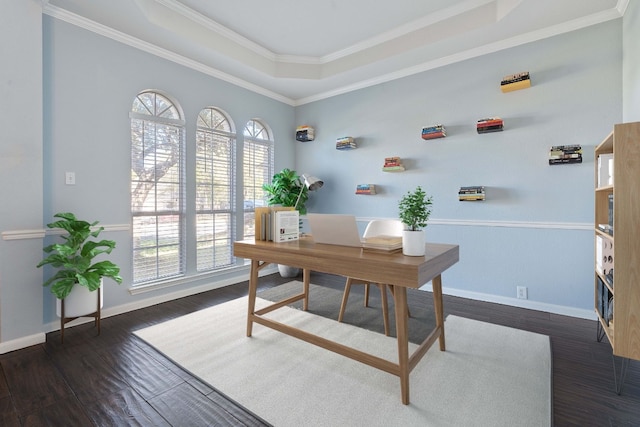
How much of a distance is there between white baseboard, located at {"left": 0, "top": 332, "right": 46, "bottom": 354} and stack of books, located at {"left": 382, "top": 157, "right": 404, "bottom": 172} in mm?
3736

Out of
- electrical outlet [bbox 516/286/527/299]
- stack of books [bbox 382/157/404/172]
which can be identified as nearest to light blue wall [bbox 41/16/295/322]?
stack of books [bbox 382/157/404/172]

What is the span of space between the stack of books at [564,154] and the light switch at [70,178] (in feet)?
14.6

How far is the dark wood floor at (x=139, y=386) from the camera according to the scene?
59.8 inches

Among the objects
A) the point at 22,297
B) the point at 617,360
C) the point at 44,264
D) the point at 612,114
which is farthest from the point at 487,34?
the point at 22,297

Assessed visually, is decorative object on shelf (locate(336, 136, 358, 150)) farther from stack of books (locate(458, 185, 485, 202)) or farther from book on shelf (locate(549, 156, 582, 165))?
book on shelf (locate(549, 156, 582, 165))

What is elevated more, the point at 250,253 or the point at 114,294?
the point at 250,253

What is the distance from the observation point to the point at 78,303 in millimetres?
2428

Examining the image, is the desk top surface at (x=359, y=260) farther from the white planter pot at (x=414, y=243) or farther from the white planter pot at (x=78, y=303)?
the white planter pot at (x=78, y=303)

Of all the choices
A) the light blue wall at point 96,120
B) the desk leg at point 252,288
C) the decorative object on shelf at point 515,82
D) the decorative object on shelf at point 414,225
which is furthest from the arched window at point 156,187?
the decorative object on shelf at point 515,82

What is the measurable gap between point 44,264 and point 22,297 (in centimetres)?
29

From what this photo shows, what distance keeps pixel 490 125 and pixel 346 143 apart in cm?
178

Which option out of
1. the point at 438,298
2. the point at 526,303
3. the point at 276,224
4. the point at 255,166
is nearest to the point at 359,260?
the point at 438,298

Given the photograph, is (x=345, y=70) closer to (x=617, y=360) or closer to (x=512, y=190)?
(x=512, y=190)

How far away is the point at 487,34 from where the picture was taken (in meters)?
2.97
